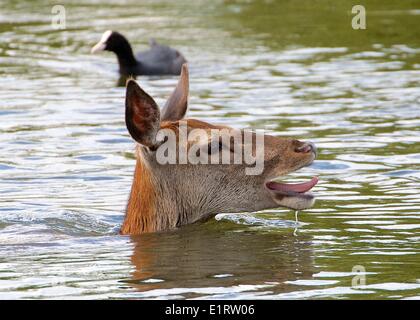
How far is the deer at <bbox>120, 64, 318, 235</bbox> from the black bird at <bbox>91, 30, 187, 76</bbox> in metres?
9.53

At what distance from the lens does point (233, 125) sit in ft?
55.0

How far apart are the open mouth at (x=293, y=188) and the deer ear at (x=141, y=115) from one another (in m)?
1.14

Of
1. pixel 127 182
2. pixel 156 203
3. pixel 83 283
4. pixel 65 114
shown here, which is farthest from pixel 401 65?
pixel 83 283

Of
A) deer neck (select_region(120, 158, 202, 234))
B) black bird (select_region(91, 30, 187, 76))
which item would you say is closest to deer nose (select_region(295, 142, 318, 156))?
deer neck (select_region(120, 158, 202, 234))

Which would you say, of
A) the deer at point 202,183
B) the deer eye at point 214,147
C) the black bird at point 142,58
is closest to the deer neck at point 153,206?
the deer at point 202,183

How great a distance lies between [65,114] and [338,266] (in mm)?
8234

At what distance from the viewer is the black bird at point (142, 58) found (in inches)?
829

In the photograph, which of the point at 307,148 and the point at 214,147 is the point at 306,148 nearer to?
the point at 307,148

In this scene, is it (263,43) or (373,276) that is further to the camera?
(263,43)

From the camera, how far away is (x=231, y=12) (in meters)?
26.7

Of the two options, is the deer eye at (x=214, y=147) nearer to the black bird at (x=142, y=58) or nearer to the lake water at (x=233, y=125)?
the lake water at (x=233, y=125)

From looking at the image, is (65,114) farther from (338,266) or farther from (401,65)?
(338,266)
